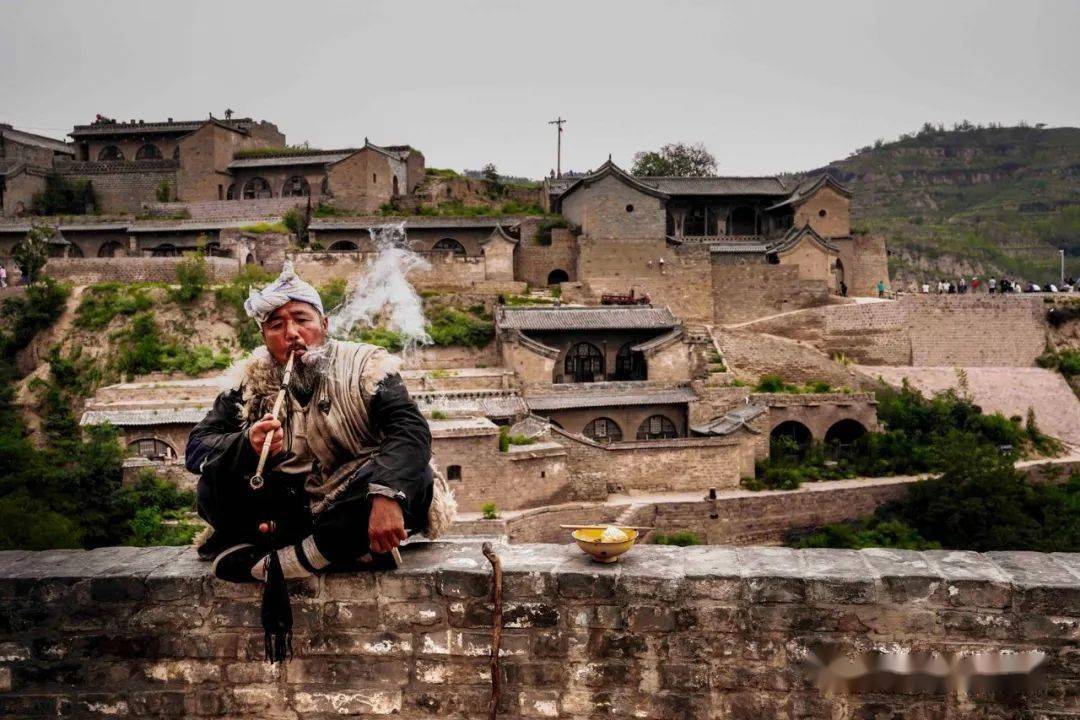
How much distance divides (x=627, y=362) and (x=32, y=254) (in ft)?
65.4

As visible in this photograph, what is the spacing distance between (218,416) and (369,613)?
1.08m

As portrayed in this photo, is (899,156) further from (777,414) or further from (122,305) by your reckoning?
(122,305)

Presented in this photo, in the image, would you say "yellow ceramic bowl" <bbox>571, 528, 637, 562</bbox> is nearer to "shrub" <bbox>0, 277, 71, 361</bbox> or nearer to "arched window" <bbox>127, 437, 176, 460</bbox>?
"arched window" <bbox>127, 437, 176, 460</bbox>

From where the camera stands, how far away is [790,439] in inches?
944

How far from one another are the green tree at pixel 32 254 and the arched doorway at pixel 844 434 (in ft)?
81.7

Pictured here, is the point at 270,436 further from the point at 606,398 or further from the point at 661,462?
the point at 606,398

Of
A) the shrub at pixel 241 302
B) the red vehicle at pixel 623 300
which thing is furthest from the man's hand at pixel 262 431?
the red vehicle at pixel 623 300

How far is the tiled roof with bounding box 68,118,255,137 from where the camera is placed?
4309 cm

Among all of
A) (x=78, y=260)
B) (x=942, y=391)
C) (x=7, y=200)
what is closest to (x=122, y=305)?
(x=78, y=260)

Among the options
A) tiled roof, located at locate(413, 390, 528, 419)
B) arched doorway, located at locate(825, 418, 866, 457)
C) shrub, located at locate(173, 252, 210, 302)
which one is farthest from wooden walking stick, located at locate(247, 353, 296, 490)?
shrub, located at locate(173, 252, 210, 302)

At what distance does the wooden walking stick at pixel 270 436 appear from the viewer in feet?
11.9

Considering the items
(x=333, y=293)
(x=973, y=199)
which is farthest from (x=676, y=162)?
(x=973, y=199)

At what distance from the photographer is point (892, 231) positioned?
207ft

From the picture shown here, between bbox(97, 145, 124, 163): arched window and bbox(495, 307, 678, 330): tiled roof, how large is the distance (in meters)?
27.0
